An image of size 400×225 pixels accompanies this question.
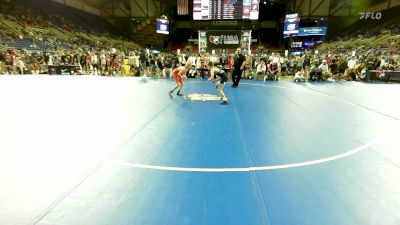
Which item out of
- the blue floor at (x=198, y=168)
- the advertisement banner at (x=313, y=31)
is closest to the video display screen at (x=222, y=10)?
the advertisement banner at (x=313, y=31)

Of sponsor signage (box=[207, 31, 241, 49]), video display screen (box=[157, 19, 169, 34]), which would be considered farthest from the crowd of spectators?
video display screen (box=[157, 19, 169, 34])

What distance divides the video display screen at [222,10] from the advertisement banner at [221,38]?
375cm

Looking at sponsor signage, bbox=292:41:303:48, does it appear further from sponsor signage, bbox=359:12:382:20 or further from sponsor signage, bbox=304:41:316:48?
sponsor signage, bbox=359:12:382:20

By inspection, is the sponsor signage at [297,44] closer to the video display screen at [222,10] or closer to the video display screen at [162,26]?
the video display screen at [222,10]

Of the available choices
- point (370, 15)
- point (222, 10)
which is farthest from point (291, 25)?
point (370, 15)

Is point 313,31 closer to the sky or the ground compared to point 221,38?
closer to the sky

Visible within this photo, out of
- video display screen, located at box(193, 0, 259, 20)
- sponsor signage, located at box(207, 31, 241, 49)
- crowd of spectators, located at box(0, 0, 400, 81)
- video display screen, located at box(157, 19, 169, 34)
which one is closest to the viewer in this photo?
crowd of spectators, located at box(0, 0, 400, 81)

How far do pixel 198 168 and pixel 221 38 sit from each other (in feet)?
98.0

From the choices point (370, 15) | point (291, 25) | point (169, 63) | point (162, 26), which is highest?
point (370, 15)

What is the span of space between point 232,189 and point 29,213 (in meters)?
2.25

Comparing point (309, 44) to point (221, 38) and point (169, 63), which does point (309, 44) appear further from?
point (169, 63)

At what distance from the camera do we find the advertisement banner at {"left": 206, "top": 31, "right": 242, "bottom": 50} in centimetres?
3173

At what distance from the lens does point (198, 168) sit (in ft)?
12.3

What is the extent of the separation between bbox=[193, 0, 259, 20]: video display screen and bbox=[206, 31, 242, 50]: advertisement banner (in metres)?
3.75
